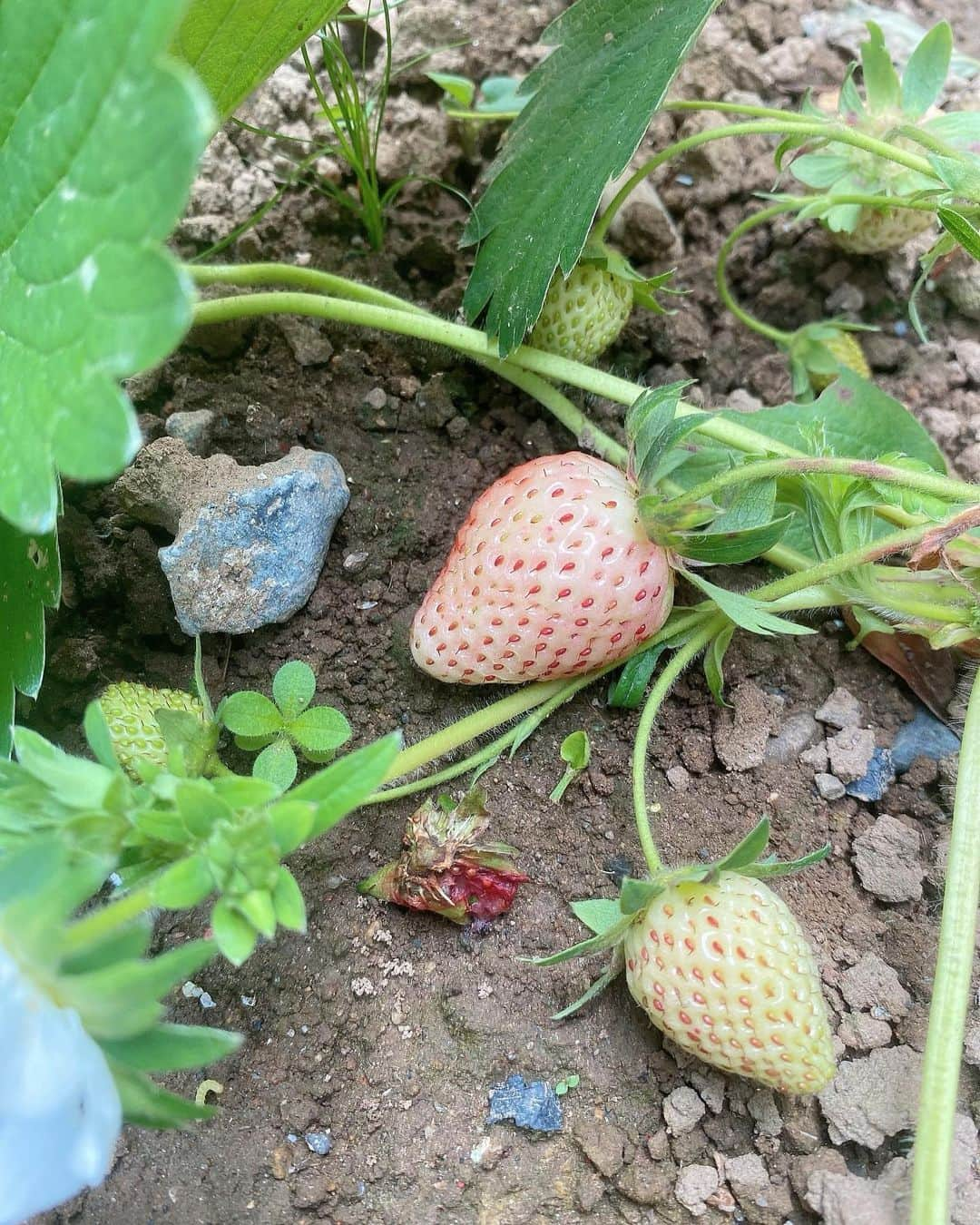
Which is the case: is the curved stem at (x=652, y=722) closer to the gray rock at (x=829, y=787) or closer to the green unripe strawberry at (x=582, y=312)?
the gray rock at (x=829, y=787)

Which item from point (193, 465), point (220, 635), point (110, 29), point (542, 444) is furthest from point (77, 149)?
point (542, 444)

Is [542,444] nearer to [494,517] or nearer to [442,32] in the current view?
[494,517]

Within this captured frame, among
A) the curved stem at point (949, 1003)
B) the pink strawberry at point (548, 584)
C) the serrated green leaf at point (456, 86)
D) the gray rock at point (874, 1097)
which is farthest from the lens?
the serrated green leaf at point (456, 86)

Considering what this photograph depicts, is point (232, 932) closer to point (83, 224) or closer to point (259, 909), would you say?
point (259, 909)

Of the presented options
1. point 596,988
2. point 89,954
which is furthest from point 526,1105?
point 89,954

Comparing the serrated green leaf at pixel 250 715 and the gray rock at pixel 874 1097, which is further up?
the serrated green leaf at pixel 250 715

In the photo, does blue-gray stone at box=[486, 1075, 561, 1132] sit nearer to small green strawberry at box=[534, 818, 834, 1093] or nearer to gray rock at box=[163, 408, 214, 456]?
small green strawberry at box=[534, 818, 834, 1093]

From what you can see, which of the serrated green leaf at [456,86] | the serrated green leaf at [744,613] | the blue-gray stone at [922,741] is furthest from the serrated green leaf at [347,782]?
the serrated green leaf at [456,86]
